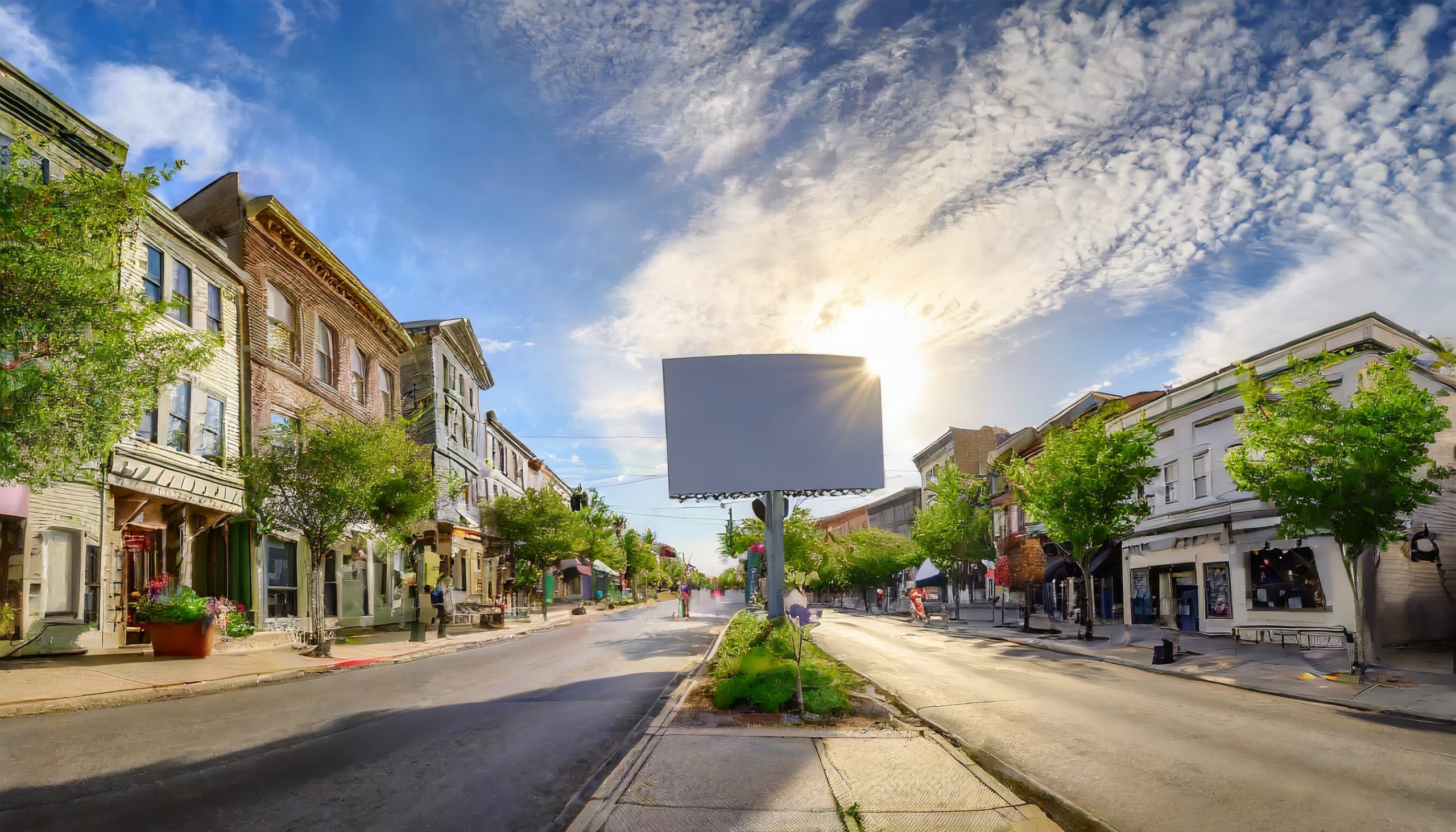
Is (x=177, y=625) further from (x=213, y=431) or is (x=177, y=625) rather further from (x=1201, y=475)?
(x=1201, y=475)

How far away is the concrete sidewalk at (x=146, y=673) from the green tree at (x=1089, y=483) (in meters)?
19.0

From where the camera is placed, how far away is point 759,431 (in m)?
22.9

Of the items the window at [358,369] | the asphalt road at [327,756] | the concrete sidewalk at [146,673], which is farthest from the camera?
the window at [358,369]

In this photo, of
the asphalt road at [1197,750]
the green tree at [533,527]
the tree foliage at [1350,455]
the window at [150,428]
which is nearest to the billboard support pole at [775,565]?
the asphalt road at [1197,750]

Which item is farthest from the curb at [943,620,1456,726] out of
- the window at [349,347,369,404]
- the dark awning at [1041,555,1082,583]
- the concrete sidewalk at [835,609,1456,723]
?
the window at [349,347,369,404]

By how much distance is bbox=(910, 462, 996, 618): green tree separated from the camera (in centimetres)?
4578

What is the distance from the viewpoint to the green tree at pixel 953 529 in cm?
4578

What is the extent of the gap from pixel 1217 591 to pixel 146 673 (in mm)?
30757

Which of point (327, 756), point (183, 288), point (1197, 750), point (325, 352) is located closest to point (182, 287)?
point (183, 288)

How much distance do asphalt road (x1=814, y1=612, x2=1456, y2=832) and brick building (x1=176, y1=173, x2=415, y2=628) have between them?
18698 millimetres

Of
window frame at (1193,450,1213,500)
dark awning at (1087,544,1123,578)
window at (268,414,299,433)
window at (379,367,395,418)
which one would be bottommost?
dark awning at (1087,544,1123,578)

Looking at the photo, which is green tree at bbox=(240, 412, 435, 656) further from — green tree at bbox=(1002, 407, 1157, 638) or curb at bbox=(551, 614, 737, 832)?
green tree at bbox=(1002, 407, 1157, 638)

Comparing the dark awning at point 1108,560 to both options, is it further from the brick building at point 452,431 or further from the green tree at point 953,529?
the brick building at point 452,431

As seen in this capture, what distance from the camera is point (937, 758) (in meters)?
8.92
